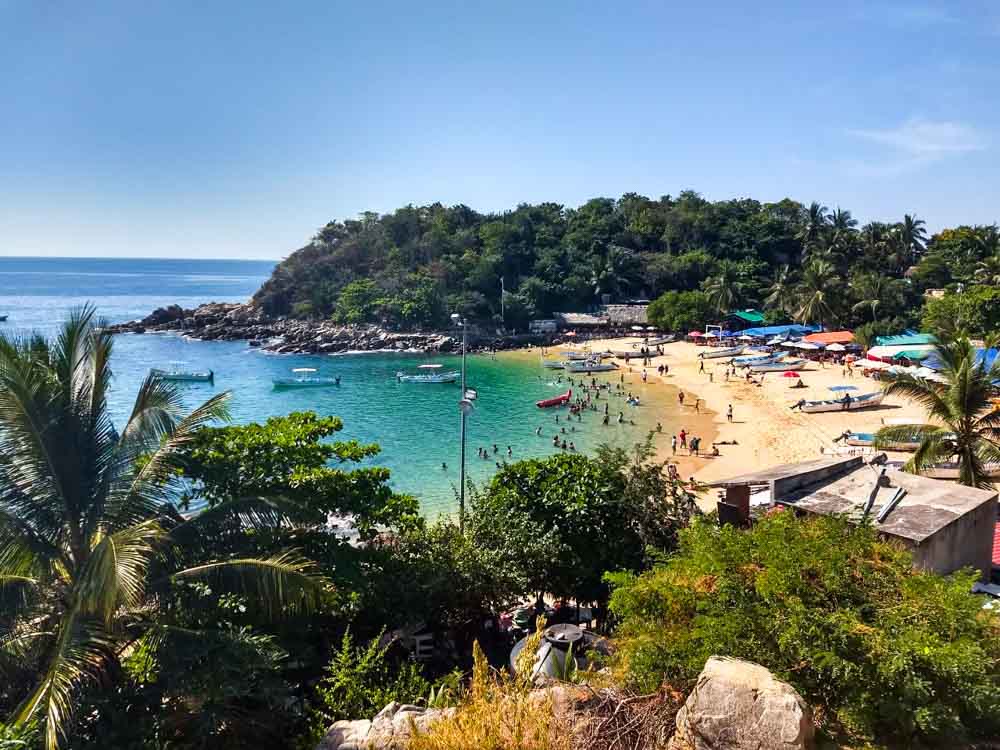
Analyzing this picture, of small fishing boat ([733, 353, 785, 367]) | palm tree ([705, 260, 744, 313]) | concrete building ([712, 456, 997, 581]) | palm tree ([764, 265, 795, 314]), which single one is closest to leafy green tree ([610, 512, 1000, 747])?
concrete building ([712, 456, 997, 581])

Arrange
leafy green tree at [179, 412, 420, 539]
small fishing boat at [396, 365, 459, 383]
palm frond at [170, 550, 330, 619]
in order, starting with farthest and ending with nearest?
1. small fishing boat at [396, 365, 459, 383]
2. leafy green tree at [179, 412, 420, 539]
3. palm frond at [170, 550, 330, 619]

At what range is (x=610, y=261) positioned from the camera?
3019 inches

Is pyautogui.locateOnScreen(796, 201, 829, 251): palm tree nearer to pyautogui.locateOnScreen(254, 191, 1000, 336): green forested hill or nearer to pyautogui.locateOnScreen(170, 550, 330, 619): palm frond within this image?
pyautogui.locateOnScreen(254, 191, 1000, 336): green forested hill

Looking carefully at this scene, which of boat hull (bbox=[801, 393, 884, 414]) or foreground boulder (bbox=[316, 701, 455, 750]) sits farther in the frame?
boat hull (bbox=[801, 393, 884, 414])

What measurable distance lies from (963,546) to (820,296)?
1907 inches

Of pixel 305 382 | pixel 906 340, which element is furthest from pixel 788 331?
pixel 305 382

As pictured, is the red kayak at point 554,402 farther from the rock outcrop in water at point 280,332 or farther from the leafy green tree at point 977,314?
the rock outcrop in water at point 280,332

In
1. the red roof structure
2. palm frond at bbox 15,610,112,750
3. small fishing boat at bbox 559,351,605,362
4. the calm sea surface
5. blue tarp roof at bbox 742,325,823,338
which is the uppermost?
blue tarp roof at bbox 742,325,823,338

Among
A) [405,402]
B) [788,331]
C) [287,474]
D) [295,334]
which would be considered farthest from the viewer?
[295,334]

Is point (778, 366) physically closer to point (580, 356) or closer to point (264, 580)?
point (580, 356)

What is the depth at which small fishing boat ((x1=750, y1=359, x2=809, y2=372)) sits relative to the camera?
155ft

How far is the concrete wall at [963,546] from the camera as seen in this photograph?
10930 mm

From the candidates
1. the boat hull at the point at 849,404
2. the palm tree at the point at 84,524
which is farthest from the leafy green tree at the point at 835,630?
the boat hull at the point at 849,404

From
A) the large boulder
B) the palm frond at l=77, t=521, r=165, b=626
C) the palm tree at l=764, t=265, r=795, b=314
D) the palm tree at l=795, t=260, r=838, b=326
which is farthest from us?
the palm tree at l=764, t=265, r=795, b=314
